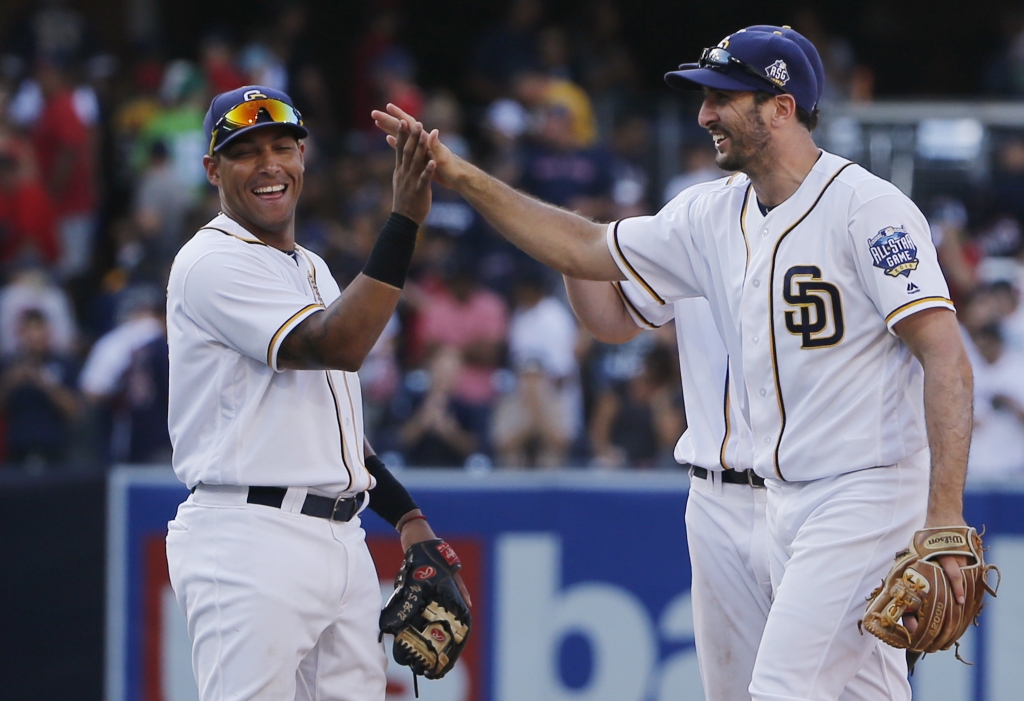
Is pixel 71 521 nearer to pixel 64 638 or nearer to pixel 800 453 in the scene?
pixel 64 638

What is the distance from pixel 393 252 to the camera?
380cm

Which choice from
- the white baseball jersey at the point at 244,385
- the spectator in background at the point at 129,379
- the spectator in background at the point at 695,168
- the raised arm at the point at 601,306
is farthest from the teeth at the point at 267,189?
the spectator in background at the point at 695,168

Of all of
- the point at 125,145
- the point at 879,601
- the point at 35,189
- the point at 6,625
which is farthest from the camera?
the point at 125,145

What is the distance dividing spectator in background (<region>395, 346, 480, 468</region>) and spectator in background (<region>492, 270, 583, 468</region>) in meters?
0.23

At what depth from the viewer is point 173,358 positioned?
4.04 meters

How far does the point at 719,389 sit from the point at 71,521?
373 centimetres

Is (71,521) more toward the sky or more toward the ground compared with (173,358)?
more toward the ground

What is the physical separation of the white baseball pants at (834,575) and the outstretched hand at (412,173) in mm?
1323

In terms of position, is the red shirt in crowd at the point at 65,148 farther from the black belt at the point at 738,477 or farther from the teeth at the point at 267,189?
the black belt at the point at 738,477

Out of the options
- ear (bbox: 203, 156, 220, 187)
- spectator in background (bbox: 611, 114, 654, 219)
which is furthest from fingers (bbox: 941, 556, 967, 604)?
spectator in background (bbox: 611, 114, 654, 219)

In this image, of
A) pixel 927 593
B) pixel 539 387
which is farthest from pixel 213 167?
pixel 539 387

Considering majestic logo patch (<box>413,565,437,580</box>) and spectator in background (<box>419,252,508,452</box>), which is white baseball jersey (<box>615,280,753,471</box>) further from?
spectator in background (<box>419,252,508,452</box>)

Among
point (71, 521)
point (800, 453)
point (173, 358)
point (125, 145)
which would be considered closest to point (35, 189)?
point (125, 145)

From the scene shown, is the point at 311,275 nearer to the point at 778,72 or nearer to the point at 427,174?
the point at 427,174
